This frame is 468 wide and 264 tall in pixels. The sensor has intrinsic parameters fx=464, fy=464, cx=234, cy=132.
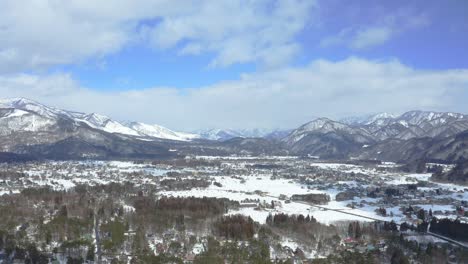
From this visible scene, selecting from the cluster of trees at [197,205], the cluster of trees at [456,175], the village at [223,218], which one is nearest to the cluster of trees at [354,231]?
the village at [223,218]

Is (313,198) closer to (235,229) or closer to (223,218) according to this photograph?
(223,218)

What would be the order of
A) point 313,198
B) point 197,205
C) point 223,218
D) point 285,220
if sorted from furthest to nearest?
point 313,198 → point 197,205 → point 223,218 → point 285,220

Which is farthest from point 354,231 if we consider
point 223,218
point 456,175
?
point 456,175

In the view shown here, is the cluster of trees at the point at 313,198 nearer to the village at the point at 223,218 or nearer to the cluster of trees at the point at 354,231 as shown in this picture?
the village at the point at 223,218

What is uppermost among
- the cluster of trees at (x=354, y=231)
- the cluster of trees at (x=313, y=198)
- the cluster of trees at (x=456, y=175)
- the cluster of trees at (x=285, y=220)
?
the cluster of trees at (x=456, y=175)

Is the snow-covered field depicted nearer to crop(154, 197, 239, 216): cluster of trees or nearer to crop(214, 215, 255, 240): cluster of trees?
crop(154, 197, 239, 216): cluster of trees

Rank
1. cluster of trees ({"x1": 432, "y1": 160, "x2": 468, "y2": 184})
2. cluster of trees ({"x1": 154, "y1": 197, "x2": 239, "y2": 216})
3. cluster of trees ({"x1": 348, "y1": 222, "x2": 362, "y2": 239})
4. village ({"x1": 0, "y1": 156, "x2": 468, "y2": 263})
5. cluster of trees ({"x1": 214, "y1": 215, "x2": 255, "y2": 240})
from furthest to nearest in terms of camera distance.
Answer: cluster of trees ({"x1": 432, "y1": 160, "x2": 468, "y2": 184}) < cluster of trees ({"x1": 154, "y1": 197, "x2": 239, "y2": 216}) < cluster of trees ({"x1": 348, "y1": 222, "x2": 362, "y2": 239}) < cluster of trees ({"x1": 214, "y1": 215, "x2": 255, "y2": 240}) < village ({"x1": 0, "y1": 156, "x2": 468, "y2": 263})

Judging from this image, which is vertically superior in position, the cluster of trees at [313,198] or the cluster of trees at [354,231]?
the cluster of trees at [313,198]

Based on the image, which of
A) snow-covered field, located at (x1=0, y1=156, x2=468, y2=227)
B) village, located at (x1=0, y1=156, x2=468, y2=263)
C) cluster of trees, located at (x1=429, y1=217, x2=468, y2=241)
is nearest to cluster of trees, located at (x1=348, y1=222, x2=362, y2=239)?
village, located at (x1=0, y1=156, x2=468, y2=263)
